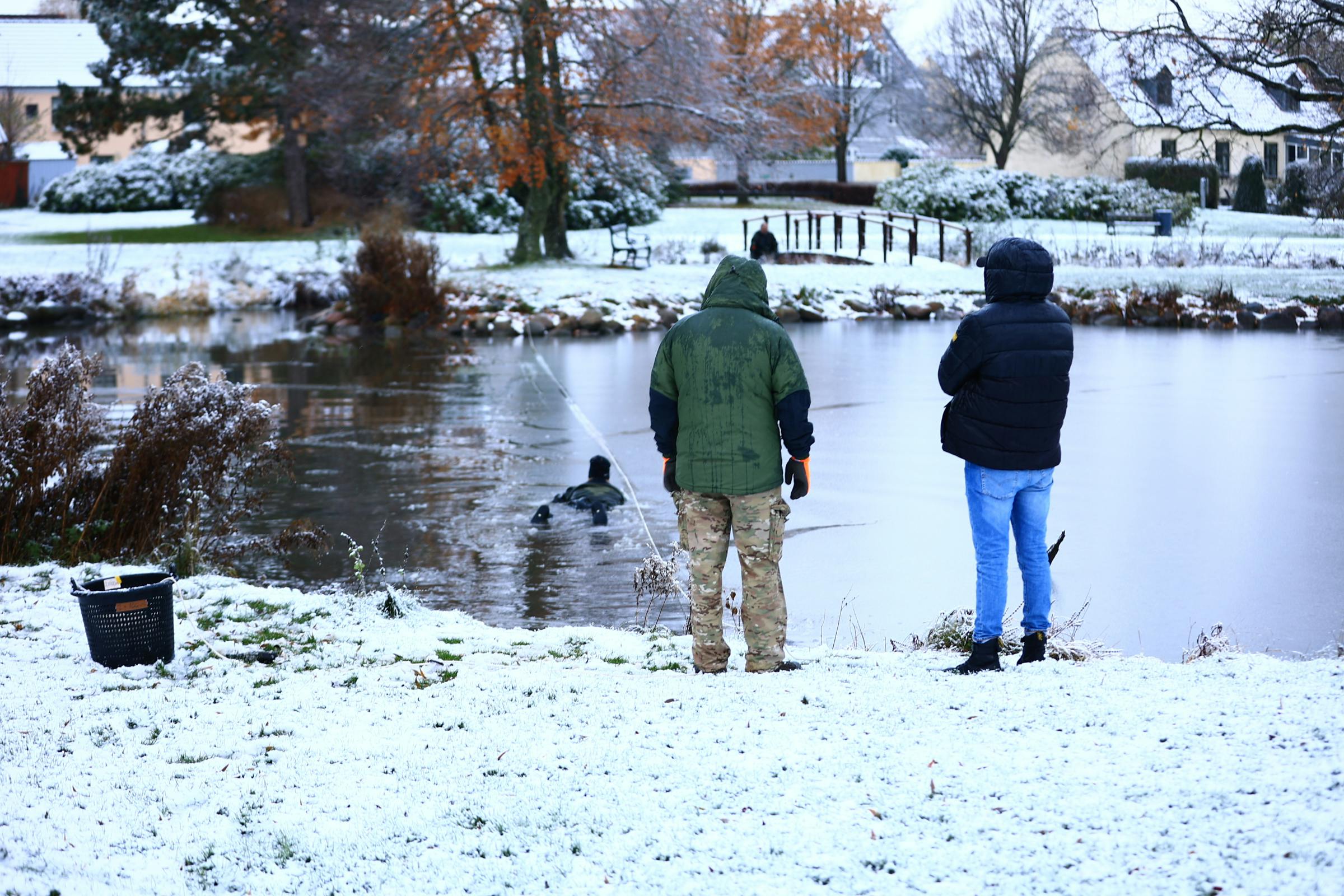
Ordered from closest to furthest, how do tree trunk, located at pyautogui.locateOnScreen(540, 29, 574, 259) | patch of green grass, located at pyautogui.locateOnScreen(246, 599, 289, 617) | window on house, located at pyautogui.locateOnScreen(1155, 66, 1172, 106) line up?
patch of green grass, located at pyautogui.locateOnScreen(246, 599, 289, 617) → tree trunk, located at pyautogui.locateOnScreen(540, 29, 574, 259) → window on house, located at pyautogui.locateOnScreen(1155, 66, 1172, 106)

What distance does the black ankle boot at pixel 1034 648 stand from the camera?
571 centimetres

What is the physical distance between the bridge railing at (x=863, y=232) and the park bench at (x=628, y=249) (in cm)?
241

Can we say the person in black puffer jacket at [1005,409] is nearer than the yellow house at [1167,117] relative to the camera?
Yes

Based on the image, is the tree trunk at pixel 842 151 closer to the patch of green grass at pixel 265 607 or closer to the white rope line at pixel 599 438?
the white rope line at pixel 599 438

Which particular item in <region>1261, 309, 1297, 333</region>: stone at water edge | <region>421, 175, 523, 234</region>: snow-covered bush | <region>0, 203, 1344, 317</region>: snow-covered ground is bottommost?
<region>1261, 309, 1297, 333</region>: stone at water edge

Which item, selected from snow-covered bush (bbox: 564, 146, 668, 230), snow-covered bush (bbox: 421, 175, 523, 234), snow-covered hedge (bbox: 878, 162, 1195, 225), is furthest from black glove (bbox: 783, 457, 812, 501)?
snow-covered hedge (bbox: 878, 162, 1195, 225)

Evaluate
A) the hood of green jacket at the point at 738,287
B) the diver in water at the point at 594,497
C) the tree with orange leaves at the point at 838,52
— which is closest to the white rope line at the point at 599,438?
the diver in water at the point at 594,497

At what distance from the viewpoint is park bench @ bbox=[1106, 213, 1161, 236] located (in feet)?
118

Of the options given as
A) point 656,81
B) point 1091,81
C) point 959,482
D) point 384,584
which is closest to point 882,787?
point 384,584

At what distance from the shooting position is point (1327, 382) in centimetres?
1577

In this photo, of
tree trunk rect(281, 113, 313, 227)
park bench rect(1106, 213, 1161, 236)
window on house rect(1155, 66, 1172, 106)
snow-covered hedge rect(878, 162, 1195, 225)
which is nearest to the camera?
window on house rect(1155, 66, 1172, 106)

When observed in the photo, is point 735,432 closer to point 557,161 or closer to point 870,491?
point 870,491

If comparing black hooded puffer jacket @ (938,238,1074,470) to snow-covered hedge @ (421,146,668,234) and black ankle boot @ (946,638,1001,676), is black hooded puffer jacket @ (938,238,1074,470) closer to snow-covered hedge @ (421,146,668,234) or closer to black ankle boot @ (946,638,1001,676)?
black ankle boot @ (946,638,1001,676)

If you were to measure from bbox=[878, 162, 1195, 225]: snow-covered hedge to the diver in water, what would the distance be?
94.6 feet
